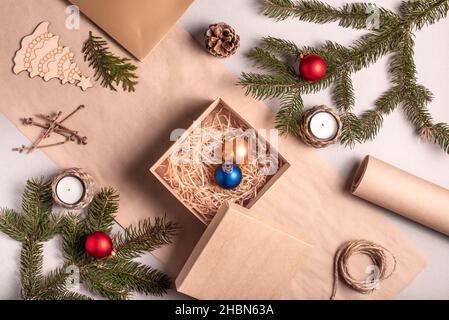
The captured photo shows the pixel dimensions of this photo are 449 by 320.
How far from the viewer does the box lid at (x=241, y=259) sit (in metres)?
1.32

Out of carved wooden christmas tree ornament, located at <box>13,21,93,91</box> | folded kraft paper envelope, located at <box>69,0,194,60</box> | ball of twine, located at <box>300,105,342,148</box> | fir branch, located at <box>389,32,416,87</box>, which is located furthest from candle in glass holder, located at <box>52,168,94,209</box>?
fir branch, located at <box>389,32,416,87</box>

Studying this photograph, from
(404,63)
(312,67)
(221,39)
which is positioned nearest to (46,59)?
(221,39)

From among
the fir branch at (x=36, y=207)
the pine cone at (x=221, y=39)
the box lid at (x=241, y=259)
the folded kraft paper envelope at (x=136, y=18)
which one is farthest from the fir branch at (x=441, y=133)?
the fir branch at (x=36, y=207)

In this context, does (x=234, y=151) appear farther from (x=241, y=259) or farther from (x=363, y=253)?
(x=363, y=253)

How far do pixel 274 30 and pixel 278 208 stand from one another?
0.46m

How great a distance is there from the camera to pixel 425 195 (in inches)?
56.6

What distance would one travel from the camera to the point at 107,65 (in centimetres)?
140

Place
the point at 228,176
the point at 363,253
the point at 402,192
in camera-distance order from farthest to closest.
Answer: the point at 363,253 < the point at 402,192 < the point at 228,176

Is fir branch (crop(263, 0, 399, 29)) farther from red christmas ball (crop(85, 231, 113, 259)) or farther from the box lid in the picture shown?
red christmas ball (crop(85, 231, 113, 259))

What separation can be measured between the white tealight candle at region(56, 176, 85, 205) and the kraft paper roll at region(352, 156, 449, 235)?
69 cm

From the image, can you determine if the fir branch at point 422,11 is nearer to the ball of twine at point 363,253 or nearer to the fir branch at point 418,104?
the fir branch at point 418,104

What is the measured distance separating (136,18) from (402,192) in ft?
2.58

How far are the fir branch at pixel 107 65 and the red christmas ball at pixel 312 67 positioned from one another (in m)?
0.42

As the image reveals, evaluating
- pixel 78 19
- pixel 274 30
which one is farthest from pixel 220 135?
pixel 78 19
